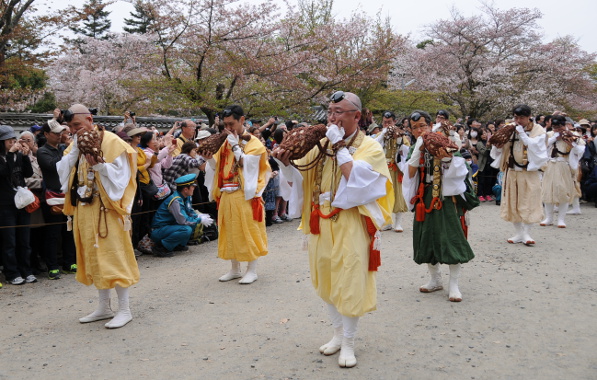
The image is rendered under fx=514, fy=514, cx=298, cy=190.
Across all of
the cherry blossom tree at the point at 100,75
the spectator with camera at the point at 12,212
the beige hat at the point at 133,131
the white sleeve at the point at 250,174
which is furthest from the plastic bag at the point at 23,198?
the cherry blossom tree at the point at 100,75

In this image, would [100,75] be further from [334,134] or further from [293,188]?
[334,134]

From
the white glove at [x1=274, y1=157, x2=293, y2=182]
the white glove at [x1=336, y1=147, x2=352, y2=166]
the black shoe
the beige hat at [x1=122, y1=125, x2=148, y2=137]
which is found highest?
the beige hat at [x1=122, y1=125, x2=148, y2=137]

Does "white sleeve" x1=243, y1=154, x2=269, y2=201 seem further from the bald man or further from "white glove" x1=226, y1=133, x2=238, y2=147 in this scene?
the bald man

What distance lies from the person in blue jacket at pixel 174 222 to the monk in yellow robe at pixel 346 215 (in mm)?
4256

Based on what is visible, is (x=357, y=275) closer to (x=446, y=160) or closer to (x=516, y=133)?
(x=446, y=160)

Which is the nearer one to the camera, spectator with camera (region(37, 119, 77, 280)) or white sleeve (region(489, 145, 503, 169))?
spectator with camera (region(37, 119, 77, 280))

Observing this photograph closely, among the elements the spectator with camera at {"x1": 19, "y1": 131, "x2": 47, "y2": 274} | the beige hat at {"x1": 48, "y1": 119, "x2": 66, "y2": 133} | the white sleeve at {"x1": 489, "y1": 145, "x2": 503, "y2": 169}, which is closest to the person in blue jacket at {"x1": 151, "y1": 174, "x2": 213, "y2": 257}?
the spectator with camera at {"x1": 19, "y1": 131, "x2": 47, "y2": 274}

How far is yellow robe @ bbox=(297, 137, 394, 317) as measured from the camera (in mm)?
3748

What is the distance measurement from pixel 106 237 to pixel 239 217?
5.80 feet

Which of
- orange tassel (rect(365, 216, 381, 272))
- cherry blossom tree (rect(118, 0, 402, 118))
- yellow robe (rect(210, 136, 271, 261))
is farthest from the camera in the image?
cherry blossom tree (rect(118, 0, 402, 118))

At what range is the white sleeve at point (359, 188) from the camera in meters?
3.69

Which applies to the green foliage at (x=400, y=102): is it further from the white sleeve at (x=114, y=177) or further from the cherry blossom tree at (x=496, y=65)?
the white sleeve at (x=114, y=177)

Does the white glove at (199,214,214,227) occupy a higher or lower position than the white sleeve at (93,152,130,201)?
lower

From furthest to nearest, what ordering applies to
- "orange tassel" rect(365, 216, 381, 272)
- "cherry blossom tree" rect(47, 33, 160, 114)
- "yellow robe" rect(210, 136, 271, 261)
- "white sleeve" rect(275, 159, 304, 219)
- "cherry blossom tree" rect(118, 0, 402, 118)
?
"cherry blossom tree" rect(47, 33, 160, 114), "cherry blossom tree" rect(118, 0, 402, 118), "yellow robe" rect(210, 136, 271, 261), "white sleeve" rect(275, 159, 304, 219), "orange tassel" rect(365, 216, 381, 272)
